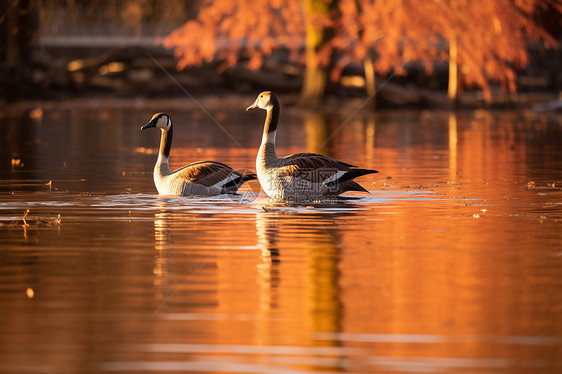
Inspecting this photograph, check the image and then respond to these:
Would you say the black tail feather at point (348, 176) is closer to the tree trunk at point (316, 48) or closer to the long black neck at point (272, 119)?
the long black neck at point (272, 119)

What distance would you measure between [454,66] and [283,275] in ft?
118

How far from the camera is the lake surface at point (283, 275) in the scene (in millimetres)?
7930

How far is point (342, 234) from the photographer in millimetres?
13305

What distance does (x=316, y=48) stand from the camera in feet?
147

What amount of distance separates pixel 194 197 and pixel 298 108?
28575mm

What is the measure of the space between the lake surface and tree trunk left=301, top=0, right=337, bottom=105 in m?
21.4

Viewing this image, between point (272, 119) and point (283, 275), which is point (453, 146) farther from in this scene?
point (283, 275)

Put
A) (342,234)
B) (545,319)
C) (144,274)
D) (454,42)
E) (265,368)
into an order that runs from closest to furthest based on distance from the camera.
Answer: (265,368) → (545,319) → (144,274) → (342,234) → (454,42)

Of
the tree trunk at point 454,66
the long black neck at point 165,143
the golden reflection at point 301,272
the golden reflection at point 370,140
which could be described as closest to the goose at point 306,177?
the golden reflection at point 301,272

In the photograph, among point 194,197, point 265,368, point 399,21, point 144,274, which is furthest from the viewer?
point 399,21

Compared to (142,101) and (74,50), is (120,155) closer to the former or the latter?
(142,101)

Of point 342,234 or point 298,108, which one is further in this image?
point 298,108

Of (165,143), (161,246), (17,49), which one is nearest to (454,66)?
(17,49)

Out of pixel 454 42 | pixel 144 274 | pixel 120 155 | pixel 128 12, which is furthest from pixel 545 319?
pixel 128 12
